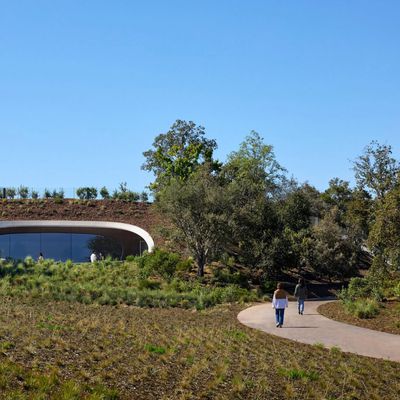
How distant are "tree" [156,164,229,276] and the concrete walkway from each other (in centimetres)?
993

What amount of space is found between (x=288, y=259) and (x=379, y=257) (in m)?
Result: 9.17

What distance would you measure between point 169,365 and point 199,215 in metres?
19.0

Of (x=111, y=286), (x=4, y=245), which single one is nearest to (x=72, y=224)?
(x=4, y=245)

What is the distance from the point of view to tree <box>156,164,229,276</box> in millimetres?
29109

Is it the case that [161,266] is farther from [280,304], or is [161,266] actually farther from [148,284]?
[280,304]

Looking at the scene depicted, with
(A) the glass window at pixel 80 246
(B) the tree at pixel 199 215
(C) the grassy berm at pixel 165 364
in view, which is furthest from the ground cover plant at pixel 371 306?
(A) the glass window at pixel 80 246

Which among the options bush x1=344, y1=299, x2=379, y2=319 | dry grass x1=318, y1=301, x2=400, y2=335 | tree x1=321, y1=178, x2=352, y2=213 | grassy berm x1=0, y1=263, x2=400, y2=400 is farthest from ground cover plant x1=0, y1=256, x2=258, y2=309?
tree x1=321, y1=178, x2=352, y2=213

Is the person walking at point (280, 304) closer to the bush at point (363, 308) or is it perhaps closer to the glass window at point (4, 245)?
the bush at point (363, 308)

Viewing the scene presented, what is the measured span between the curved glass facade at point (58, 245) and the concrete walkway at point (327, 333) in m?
26.6

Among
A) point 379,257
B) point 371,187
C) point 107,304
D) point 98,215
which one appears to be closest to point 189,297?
point 107,304

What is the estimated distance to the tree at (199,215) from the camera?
2911cm

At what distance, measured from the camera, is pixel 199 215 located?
29562 mm

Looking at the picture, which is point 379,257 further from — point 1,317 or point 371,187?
point 1,317

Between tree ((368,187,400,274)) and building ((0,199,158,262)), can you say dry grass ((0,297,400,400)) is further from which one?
building ((0,199,158,262))
